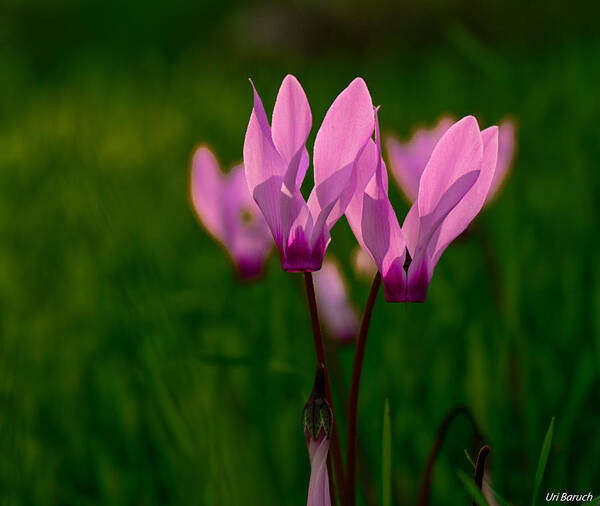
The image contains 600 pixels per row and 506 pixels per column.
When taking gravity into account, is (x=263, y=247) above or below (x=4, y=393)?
above

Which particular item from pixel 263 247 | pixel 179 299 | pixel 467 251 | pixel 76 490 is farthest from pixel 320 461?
pixel 467 251

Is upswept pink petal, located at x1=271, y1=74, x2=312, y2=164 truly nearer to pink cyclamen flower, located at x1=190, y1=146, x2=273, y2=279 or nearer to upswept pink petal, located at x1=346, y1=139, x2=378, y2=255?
upswept pink petal, located at x1=346, y1=139, x2=378, y2=255

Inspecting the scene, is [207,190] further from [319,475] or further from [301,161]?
[319,475]

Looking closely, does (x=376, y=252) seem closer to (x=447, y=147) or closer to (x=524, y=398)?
(x=447, y=147)

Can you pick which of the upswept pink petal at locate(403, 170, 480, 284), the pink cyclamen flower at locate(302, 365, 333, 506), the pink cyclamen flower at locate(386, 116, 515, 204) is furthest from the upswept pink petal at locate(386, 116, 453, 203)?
the pink cyclamen flower at locate(302, 365, 333, 506)

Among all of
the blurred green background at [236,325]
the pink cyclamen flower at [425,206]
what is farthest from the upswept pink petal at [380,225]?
the blurred green background at [236,325]

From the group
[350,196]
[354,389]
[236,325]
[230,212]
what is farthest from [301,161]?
[236,325]
